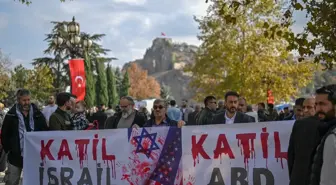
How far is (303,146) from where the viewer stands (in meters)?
5.21

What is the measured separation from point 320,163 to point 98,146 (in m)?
4.28

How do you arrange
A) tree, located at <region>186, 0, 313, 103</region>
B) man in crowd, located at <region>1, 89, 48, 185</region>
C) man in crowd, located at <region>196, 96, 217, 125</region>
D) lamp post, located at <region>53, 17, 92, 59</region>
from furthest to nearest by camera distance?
1. tree, located at <region>186, 0, 313, 103</region>
2. lamp post, located at <region>53, 17, 92, 59</region>
3. man in crowd, located at <region>196, 96, 217, 125</region>
4. man in crowd, located at <region>1, 89, 48, 185</region>

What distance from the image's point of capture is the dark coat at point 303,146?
5.14 m

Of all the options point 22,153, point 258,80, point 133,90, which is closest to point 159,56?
point 133,90

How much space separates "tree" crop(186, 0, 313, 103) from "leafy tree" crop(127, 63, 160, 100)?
95.9m

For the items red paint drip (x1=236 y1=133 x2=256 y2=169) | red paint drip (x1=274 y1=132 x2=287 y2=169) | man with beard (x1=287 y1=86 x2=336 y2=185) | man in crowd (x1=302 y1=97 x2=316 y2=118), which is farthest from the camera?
man in crowd (x1=302 y1=97 x2=316 y2=118)

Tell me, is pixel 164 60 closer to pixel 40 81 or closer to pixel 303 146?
pixel 40 81

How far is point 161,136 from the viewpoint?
726cm

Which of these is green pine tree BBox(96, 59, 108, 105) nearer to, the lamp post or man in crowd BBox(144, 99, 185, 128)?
the lamp post

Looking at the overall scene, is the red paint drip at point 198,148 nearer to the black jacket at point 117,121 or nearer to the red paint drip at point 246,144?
the red paint drip at point 246,144

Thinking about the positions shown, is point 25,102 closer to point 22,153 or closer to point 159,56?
point 22,153

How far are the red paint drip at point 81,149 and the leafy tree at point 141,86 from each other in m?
119

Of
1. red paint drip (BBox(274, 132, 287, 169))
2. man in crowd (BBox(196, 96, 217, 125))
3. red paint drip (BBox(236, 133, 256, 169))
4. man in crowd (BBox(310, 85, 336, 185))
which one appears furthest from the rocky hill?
man in crowd (BBox(310, 85, 336, 185))

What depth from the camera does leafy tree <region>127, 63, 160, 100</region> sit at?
422 ft
